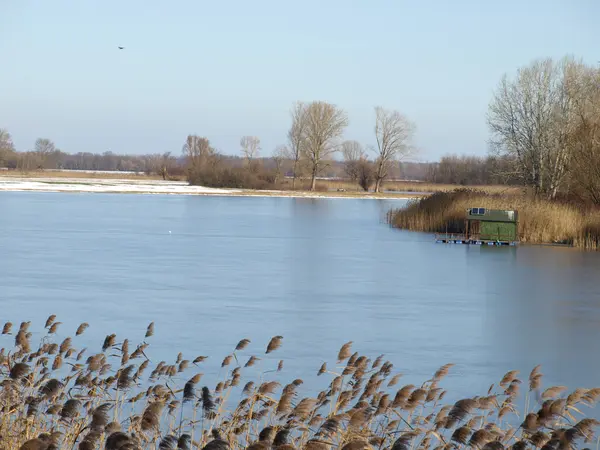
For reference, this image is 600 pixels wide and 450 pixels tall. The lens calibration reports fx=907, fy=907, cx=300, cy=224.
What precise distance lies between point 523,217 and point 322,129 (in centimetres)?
6061

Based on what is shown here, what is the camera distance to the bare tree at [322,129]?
86250 mm

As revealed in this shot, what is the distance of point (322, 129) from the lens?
86.3 meters

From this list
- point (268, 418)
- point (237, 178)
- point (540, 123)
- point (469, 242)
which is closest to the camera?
point (268, 418)

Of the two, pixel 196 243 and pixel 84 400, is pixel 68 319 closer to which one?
pixel 84 400

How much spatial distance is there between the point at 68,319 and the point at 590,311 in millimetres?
7075

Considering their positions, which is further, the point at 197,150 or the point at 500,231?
the point at 197,150

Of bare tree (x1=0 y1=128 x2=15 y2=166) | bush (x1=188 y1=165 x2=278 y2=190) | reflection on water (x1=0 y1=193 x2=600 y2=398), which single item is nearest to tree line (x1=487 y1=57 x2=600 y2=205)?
reflection on water (x1=0 y1=193 x2=600 y2=398)

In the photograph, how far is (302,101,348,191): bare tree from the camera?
86.2m

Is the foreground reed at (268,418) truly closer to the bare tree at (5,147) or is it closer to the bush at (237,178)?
the bush at (237,178)

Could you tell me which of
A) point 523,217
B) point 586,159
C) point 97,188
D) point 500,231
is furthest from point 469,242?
point 97,188

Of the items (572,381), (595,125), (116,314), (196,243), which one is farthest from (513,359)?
(595,125)

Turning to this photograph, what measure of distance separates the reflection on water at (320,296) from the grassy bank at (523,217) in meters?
1.81

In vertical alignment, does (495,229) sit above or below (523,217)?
below

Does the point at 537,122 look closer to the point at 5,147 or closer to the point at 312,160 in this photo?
the point at 312,160
